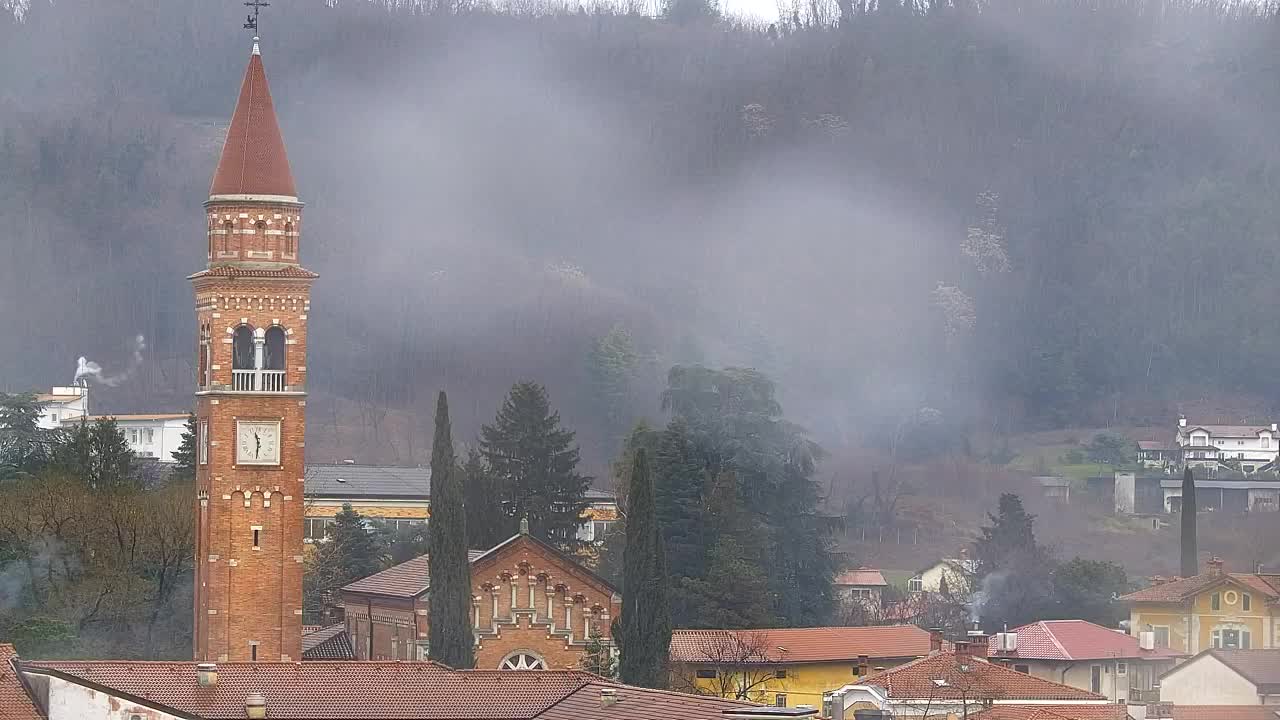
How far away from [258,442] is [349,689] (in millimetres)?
15714

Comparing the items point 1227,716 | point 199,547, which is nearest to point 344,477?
point 199,547

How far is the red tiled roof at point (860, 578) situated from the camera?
123 metres

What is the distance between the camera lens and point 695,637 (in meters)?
81.6

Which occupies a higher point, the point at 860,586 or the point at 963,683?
the point at 860,586

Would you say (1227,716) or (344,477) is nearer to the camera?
(1227,716)

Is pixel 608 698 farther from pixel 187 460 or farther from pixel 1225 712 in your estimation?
pixel 187 460

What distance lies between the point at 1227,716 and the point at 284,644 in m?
22.4

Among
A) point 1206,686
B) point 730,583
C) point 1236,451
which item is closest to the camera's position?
point 1206,686

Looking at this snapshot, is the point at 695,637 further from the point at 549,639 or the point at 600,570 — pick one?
the point at 600,570

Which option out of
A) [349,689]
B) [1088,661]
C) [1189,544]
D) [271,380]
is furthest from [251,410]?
[1189,544]

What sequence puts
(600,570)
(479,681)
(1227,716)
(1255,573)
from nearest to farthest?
(479,681) < (1227,716) < (1255,573) < (600,570)

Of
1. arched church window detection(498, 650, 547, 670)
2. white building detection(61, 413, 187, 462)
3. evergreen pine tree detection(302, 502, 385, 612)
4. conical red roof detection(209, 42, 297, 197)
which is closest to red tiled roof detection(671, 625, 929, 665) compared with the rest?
arched church window detection(498, 650, 547, 670)

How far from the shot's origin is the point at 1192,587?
3597 inches

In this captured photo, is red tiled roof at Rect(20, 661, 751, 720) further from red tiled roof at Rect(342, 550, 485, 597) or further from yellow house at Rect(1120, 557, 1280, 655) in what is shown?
yellow house at Rect(1120, 557, 1280, 655)
